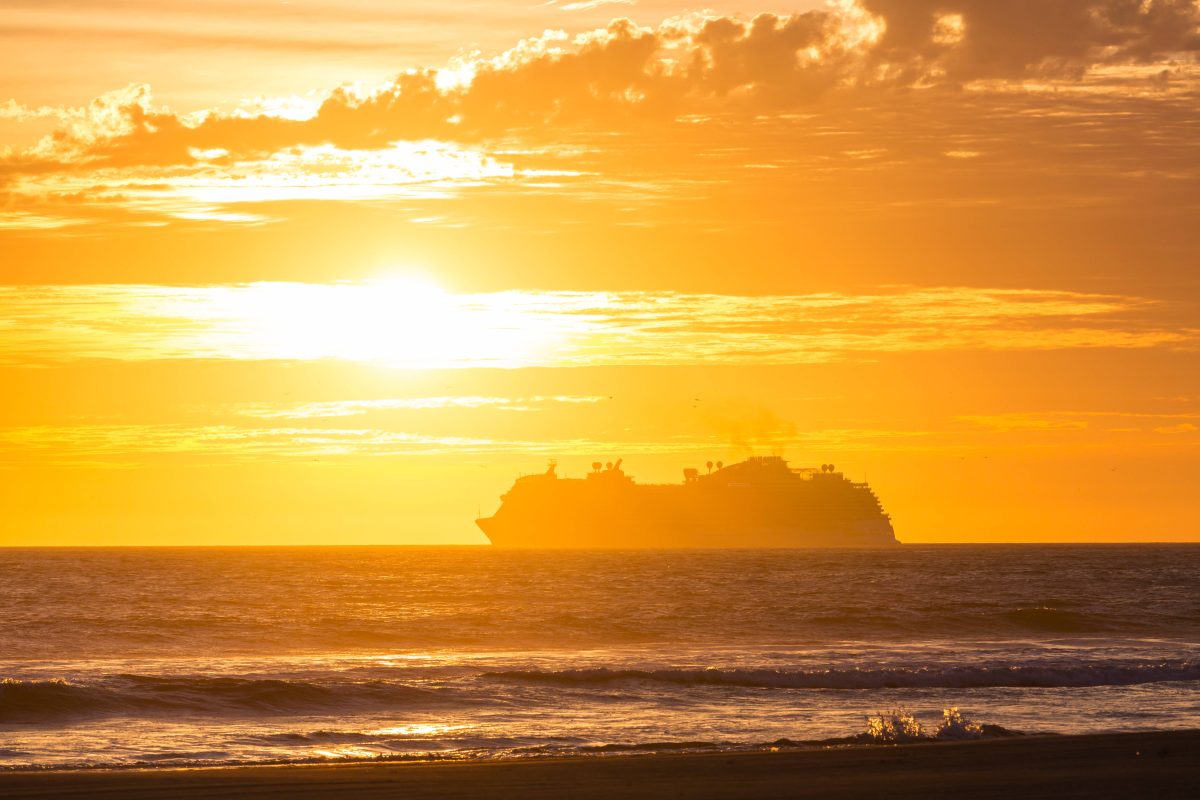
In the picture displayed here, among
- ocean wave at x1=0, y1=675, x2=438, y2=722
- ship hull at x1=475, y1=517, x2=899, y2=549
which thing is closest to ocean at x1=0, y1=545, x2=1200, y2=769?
ocean wave at x1=0, y1=675, x2=438, y2=722

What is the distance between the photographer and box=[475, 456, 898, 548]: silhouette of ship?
17212 centimetres

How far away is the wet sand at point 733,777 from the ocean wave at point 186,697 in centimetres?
809

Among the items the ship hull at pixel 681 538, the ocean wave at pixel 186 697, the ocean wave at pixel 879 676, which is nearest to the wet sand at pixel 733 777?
the ocean wave at pixel 186 697

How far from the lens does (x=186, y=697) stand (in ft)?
76.8

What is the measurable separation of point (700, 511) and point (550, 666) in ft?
497

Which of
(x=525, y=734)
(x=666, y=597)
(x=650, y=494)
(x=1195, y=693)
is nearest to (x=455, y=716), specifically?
(x=525, y=734)

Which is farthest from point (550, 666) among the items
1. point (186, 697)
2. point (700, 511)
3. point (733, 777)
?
point (700, 511)

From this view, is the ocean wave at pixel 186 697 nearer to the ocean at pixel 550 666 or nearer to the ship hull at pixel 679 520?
the ocean at pixel 550 666

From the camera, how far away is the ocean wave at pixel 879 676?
26.4 metres

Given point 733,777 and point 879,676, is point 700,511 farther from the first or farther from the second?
point 733,777

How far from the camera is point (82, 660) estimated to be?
31141 mm

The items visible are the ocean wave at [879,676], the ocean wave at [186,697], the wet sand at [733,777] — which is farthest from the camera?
the ocean wave at [879,676]

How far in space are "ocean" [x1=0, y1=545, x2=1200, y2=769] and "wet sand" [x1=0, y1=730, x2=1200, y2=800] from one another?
2039 mm

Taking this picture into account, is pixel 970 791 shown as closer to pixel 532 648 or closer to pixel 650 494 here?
pixel 532 648
